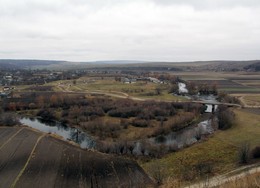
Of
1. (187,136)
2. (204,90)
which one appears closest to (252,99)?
(204,90)

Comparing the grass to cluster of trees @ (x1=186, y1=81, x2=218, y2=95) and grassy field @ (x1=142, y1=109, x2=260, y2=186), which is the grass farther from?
grassy field @ (x1=142, y1=109, x2=260, y2=186)

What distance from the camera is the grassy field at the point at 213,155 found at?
1411 inches

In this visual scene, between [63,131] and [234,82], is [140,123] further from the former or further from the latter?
[234,82]

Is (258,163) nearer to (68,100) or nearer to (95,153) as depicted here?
Result: (95,153)

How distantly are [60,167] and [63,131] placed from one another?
24.2 m

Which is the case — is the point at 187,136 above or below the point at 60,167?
below

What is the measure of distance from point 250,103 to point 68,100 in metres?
49.8

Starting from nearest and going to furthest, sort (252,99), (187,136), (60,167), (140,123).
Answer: (60,167), (187,136), (140,123), (252,99)

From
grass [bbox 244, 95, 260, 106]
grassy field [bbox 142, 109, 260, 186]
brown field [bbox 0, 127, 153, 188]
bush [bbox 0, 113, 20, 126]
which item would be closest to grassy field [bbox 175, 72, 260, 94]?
grass [bbox 244, 95, 260, 106]

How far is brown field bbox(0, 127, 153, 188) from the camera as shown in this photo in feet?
103

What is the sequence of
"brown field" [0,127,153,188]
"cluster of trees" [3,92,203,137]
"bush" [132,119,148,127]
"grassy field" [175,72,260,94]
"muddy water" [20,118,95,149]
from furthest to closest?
1. "grassy field" [175,72,260,94]
2. "bush" [132,119,148,127]
3. "cluster of trees" [3,92,203,137]
4. "muddy water" [20,118,95,149]
5. "brown field" [0,127,153,188]

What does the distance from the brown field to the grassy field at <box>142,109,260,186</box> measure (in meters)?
3.94

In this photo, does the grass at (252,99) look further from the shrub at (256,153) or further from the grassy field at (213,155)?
the shrub at (256,153)

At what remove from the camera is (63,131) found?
59.0m
